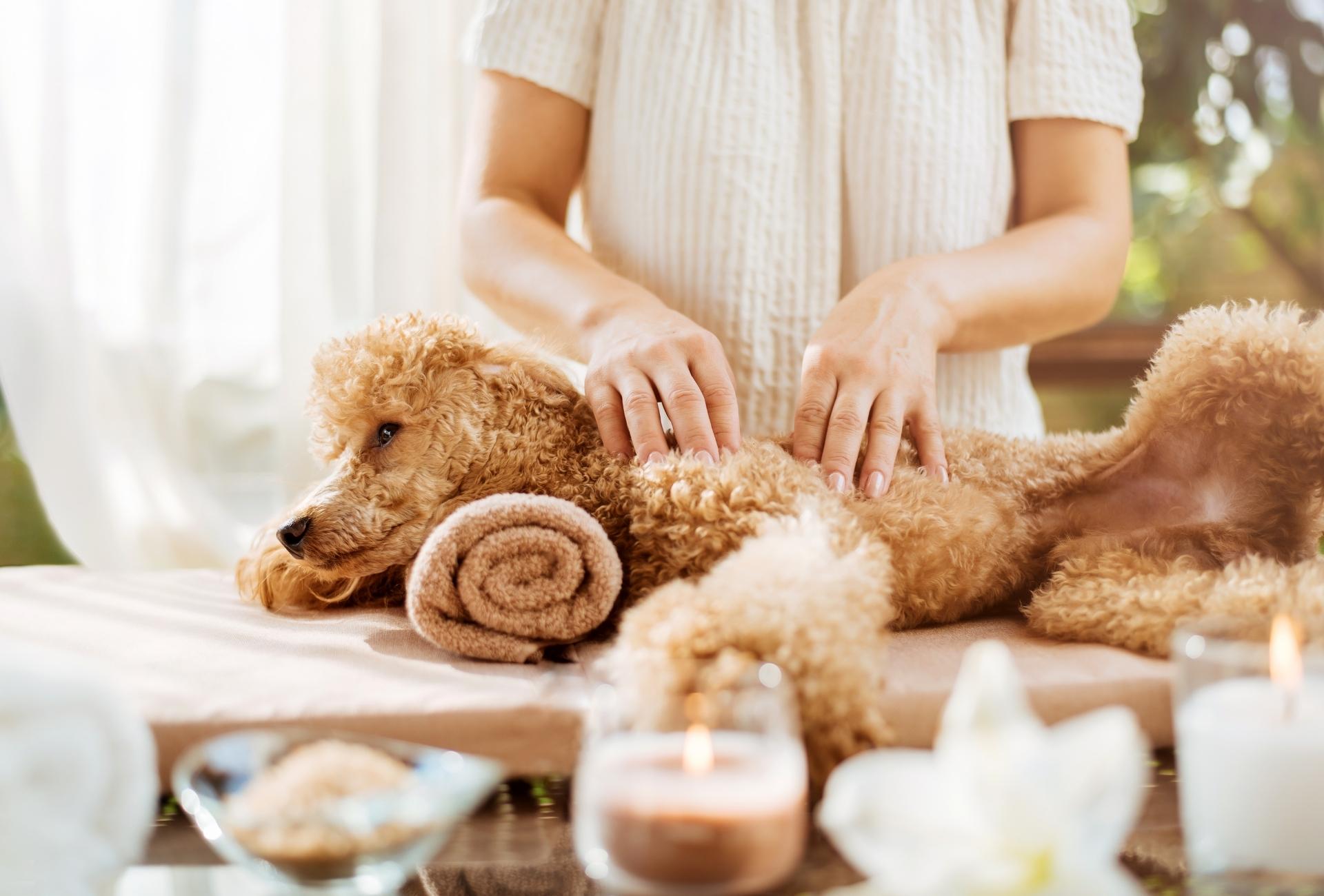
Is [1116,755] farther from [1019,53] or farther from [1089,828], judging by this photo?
[1019,53]

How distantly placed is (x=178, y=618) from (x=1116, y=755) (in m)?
0.78

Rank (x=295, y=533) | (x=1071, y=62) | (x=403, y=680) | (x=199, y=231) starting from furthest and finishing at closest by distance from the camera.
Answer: (x=199, y=231) < (x=1071, y=62) < (x=295, y=533) < (x=403, y=680)

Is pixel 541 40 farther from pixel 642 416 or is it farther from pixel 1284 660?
pixel 1284 660

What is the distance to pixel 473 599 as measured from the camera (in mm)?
728

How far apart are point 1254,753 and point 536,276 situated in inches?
30.6

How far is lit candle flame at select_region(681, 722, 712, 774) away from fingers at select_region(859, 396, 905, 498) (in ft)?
1.40

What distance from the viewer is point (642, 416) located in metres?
0.83

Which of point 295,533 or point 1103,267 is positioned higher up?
point 1103,267

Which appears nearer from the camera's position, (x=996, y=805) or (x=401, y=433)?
(x=996, y=805)

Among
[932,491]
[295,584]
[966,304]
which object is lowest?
[295,584]

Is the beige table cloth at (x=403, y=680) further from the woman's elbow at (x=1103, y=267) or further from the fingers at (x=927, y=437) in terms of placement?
the woman's elbow at (x=1103, y=267)

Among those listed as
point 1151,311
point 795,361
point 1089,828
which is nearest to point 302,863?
point 1089,828

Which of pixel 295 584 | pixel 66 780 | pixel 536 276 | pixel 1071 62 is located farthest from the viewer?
pixel 1071 62

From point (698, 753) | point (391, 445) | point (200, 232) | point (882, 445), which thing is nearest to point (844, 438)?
point (882, 445)
